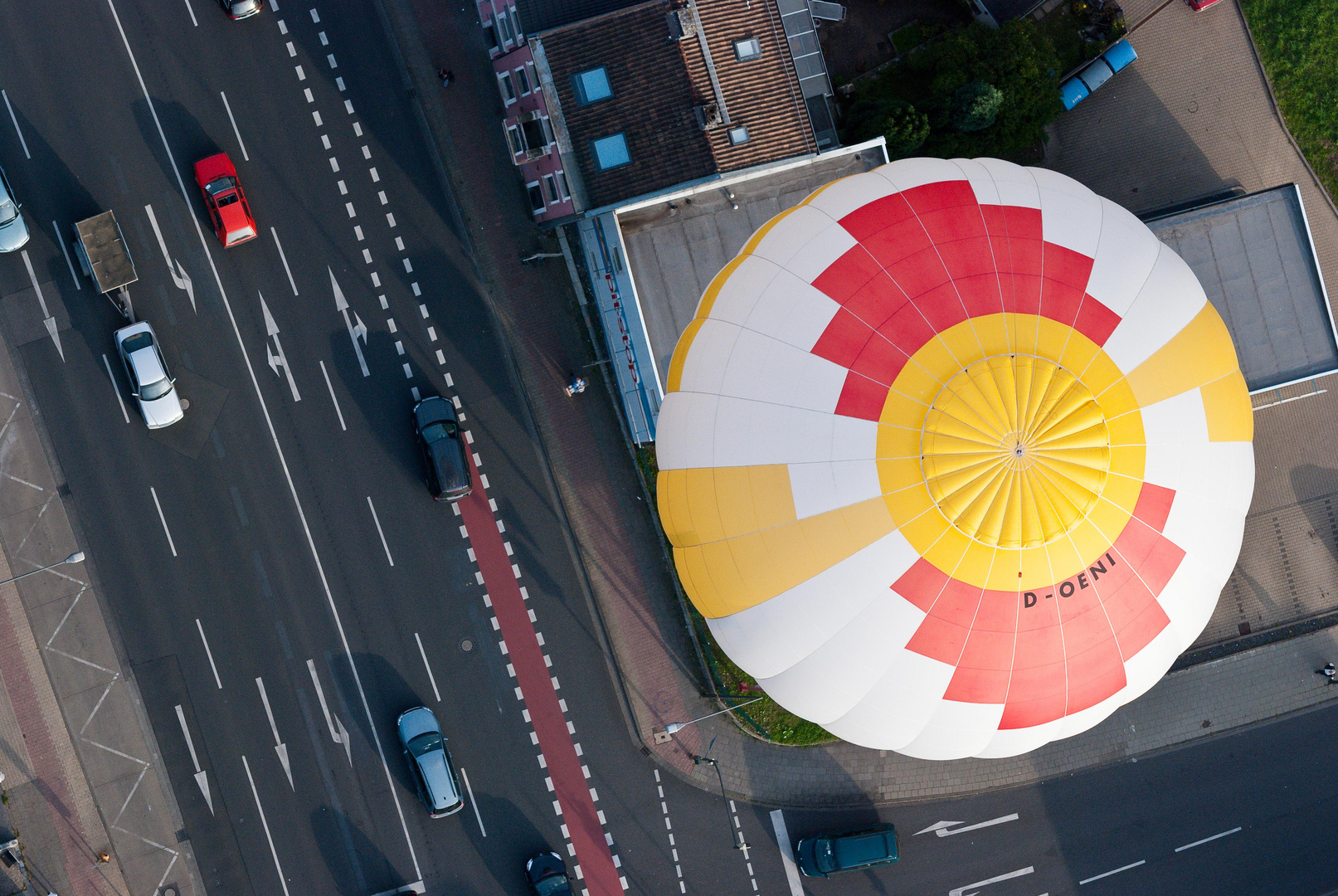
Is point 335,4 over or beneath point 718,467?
over

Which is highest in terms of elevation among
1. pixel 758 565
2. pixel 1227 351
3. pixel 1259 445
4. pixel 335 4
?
pixel 335 4

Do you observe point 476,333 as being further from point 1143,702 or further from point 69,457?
point 1143,702

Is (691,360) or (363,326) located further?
(363,326)

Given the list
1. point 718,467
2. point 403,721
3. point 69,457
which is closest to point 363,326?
point 69,457

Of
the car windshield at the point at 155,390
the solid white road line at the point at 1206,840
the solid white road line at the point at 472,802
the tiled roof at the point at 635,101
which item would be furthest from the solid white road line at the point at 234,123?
the solid white road line at the point at 1206,840

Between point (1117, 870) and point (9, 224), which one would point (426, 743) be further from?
point (1117, 870)

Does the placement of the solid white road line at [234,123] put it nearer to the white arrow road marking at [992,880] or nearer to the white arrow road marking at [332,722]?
the white arrow road marking at [332,722]

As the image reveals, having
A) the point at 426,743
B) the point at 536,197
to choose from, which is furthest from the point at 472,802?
the point at 536,197
